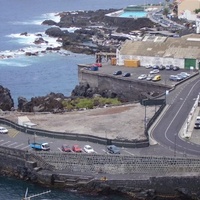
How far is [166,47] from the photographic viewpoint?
5566 cm

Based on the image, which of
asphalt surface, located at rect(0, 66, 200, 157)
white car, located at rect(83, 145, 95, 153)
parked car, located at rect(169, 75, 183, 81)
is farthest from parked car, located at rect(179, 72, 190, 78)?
white car, located at rect(83, 145, 95, 153)

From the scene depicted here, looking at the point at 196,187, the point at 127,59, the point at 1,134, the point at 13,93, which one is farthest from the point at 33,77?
the point at 196,187

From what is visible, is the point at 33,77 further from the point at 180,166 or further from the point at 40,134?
the point at 180,166

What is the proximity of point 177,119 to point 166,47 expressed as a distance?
19.3m

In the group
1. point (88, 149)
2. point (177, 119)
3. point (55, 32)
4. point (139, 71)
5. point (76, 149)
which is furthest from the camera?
point (55, 32)

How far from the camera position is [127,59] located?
2218 inches

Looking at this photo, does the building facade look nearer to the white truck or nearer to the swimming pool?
the swimming pool

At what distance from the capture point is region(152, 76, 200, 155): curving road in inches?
1302

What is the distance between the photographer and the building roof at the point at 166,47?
53750mm

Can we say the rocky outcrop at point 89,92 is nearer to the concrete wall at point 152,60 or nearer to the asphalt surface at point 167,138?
the concrete wall at point 152,60

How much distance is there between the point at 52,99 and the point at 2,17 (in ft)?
261

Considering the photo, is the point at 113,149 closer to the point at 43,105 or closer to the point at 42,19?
the point at 43,105

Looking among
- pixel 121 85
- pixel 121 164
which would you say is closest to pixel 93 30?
pixel 121 85

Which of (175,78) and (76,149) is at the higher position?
(175,78)
